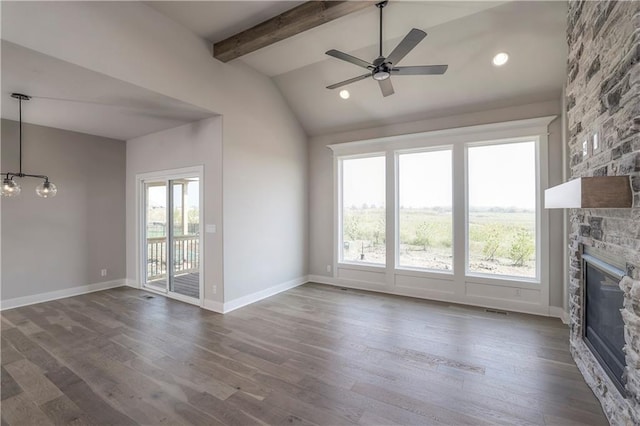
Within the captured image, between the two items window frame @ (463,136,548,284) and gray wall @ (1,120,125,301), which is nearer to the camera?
window frame @ (463,136,548,284)

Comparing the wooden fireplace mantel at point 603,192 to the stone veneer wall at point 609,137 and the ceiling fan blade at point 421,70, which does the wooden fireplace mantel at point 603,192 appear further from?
the ceiling fan blade at point 421,70

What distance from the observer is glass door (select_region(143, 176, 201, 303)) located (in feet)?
15.8

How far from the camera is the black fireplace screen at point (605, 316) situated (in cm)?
206

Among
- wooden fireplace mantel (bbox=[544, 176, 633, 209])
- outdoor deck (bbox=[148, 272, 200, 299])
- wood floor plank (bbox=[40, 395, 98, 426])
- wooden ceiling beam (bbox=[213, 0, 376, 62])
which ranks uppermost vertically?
wooden ceiling beam (bbox=[213, 0, 376, 62])

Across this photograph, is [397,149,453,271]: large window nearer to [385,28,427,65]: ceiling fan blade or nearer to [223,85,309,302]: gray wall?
[223,85,309,302]: gray wall

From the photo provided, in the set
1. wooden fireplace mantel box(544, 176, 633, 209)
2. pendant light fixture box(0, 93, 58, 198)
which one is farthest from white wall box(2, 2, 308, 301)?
wooden fireplace mantel box(544, 176, 633, 209)

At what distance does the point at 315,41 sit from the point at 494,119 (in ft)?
9.88

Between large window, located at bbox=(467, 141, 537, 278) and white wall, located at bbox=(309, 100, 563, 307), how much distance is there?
0.25 meters

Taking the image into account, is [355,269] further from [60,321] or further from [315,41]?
[60,321]

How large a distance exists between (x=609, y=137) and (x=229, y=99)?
14.3 ft

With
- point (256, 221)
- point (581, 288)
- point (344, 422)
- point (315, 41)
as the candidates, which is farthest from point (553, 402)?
Answer: point (315, 41)

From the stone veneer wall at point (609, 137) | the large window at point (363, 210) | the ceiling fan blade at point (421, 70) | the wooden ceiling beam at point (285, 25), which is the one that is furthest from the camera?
the large window at point (363, 210)

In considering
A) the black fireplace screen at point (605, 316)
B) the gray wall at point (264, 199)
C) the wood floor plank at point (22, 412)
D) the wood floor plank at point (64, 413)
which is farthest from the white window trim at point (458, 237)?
the wood floor plank at point (22, 412)

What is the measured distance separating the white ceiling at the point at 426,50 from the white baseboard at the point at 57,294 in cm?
490
